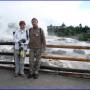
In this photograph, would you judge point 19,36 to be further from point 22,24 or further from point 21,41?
point 22,24

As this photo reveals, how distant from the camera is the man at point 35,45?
330 inches

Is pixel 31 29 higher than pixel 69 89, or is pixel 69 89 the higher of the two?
pixel 31 29

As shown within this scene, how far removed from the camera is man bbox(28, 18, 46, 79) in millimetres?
8391

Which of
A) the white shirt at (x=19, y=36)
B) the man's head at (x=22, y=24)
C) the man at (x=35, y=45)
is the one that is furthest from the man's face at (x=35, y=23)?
the white shirt at (x=19, y=36)

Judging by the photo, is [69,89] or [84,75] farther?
[84,75]

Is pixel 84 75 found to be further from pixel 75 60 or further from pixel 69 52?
pixel 69 52

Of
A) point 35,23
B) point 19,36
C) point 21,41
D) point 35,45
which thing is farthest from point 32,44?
point 35,23

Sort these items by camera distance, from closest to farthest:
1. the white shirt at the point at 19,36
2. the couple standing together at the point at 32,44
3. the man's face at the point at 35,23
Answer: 1. the man's face at the point at 35,23
2. the couple standing together at the point at 32,44
3. the white shirt at the point at 19,36

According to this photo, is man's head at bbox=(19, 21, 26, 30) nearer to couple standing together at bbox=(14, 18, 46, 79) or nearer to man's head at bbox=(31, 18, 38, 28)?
couple standing together at bbox=(14, 18, 46, 79)

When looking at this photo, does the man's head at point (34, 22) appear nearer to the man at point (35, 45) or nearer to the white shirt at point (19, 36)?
the man at point (35, 45)

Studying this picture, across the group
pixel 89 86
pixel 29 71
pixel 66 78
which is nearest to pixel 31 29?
pixel 29 71

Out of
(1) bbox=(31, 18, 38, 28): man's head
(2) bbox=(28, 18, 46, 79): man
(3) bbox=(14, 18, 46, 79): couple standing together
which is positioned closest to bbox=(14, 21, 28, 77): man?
(3) bbox=(14, 18, 46, 79): couple standing together

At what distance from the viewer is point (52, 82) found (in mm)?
8172

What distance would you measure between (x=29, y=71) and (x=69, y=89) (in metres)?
1.71
